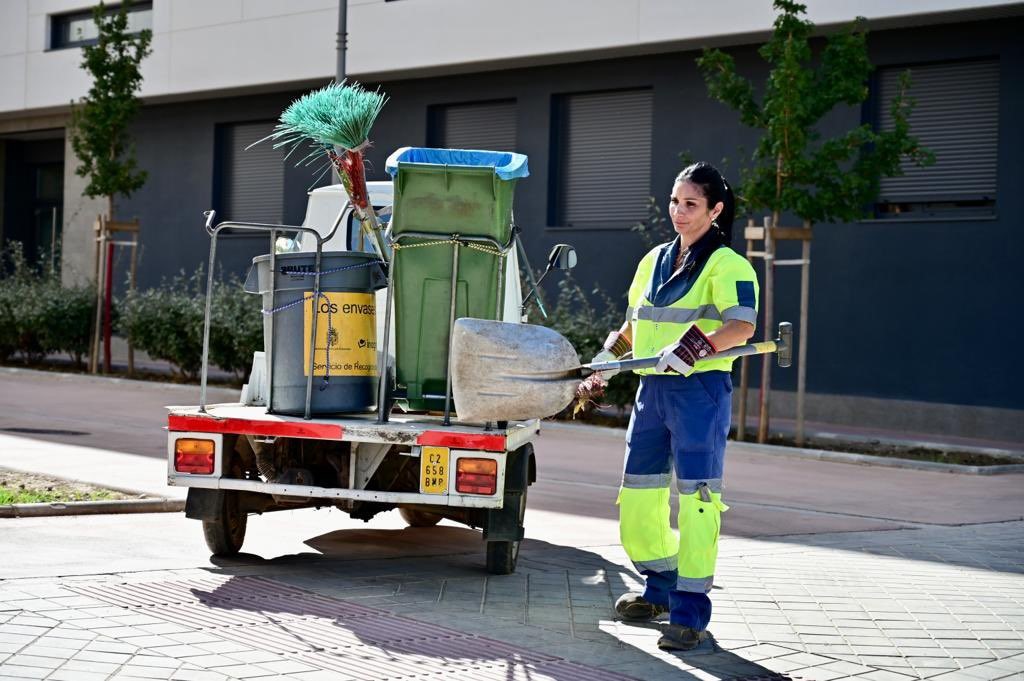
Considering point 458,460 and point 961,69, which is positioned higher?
point 961,69

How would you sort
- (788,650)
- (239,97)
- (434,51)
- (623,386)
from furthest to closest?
(239,97), (434,51), (623,386), (788,650)

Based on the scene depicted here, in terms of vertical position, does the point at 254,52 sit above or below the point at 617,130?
above

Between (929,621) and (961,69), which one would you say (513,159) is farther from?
(961,69)

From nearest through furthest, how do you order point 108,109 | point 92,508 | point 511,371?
1. point 511,371
2. point 92,508
3. point 108,109

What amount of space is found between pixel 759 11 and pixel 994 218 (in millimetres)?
4198

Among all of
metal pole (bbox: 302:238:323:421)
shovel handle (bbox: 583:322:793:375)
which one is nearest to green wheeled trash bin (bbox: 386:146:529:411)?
metal pole (bbox: 302:238:323:421)

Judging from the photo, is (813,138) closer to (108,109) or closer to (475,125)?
(475,125)

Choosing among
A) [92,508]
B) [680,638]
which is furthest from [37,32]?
[680,638]

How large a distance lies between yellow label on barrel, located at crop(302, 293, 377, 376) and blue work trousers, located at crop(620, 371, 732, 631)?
1710mm

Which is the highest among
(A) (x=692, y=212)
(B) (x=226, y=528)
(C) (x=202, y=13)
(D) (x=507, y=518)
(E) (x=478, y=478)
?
(C) (x=202, y=13)

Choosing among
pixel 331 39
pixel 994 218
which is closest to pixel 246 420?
pixel 994 218

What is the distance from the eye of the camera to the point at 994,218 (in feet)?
58.4

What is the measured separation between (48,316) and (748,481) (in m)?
14.4

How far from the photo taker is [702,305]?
20.4 ft
